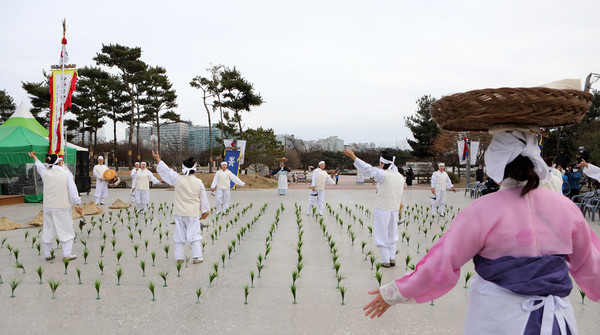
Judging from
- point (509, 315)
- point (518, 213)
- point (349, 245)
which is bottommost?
point (349, 245)

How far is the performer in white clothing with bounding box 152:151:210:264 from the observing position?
632cm

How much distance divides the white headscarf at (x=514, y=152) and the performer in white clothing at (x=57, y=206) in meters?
6.78

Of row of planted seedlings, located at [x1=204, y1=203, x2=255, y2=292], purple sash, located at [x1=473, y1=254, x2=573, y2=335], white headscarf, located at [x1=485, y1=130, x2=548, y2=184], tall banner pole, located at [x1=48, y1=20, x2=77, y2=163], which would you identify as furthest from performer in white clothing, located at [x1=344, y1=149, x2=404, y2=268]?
tall banner pole, located at [x1=48, y1=20, x2=77, y2=163]

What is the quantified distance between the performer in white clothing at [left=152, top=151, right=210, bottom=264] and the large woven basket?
529 cm

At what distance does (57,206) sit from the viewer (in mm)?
6418

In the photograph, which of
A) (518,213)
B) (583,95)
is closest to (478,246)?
(518,213)

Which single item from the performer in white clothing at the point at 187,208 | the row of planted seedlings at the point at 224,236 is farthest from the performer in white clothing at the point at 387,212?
the performer in white clothing at the point at 187,208

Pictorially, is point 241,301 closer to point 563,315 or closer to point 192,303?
point 192,303

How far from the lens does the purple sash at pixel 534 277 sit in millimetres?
1648

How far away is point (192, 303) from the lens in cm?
434

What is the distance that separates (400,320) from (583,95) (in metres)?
2.92

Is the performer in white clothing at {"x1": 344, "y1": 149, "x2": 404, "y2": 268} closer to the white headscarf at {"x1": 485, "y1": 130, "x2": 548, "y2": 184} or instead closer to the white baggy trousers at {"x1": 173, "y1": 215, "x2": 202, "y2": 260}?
the white baggy trousers at {"x1": 173, "y1": 215, "x2": 202, "y2": 260}

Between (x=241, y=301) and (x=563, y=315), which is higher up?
(x=563, y=315)

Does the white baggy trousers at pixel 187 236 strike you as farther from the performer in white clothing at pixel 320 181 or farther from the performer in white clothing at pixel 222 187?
the performer in white clothing at pixel 222 187
